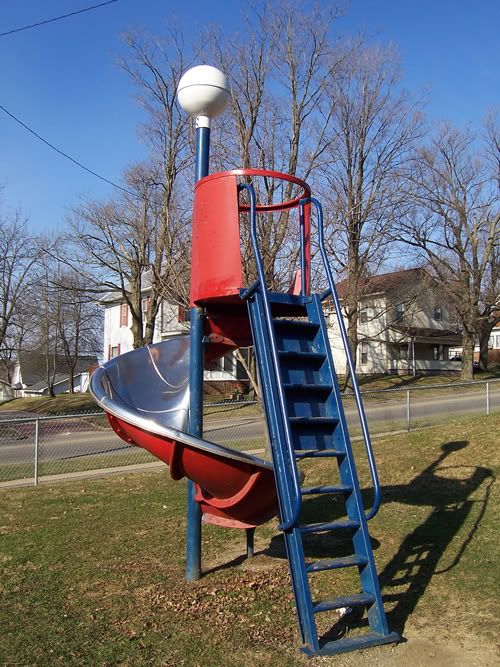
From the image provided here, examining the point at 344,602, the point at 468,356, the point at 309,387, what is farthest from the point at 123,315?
the point at 344,602

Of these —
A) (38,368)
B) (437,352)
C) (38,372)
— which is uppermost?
(437,352)

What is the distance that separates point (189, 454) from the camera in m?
5.20

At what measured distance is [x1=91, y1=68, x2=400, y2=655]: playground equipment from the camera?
178 inches

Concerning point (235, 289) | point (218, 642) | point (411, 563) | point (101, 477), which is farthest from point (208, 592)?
point (101, 477)

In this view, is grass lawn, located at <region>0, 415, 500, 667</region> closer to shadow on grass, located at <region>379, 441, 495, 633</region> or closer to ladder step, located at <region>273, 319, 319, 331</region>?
shadow on grass, located at <region>379, 441, 495, 633</region>

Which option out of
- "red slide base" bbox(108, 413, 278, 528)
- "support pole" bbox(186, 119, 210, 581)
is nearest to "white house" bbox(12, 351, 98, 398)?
"support pole" bbox(186, 119, 210, 581)

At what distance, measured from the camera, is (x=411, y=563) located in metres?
6.21

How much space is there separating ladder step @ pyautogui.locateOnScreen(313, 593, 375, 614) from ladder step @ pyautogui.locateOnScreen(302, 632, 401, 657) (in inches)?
8.4

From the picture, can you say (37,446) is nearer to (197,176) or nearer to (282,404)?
(197,176)

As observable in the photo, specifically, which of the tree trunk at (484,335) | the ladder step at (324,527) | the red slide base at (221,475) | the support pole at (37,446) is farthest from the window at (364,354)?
the ladder step at (324,527)

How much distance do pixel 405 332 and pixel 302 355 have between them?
40.8 metres

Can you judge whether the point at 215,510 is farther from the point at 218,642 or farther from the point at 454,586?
the point at 454,586

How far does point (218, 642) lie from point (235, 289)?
2.70m

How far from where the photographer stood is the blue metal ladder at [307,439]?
441 centimetres
